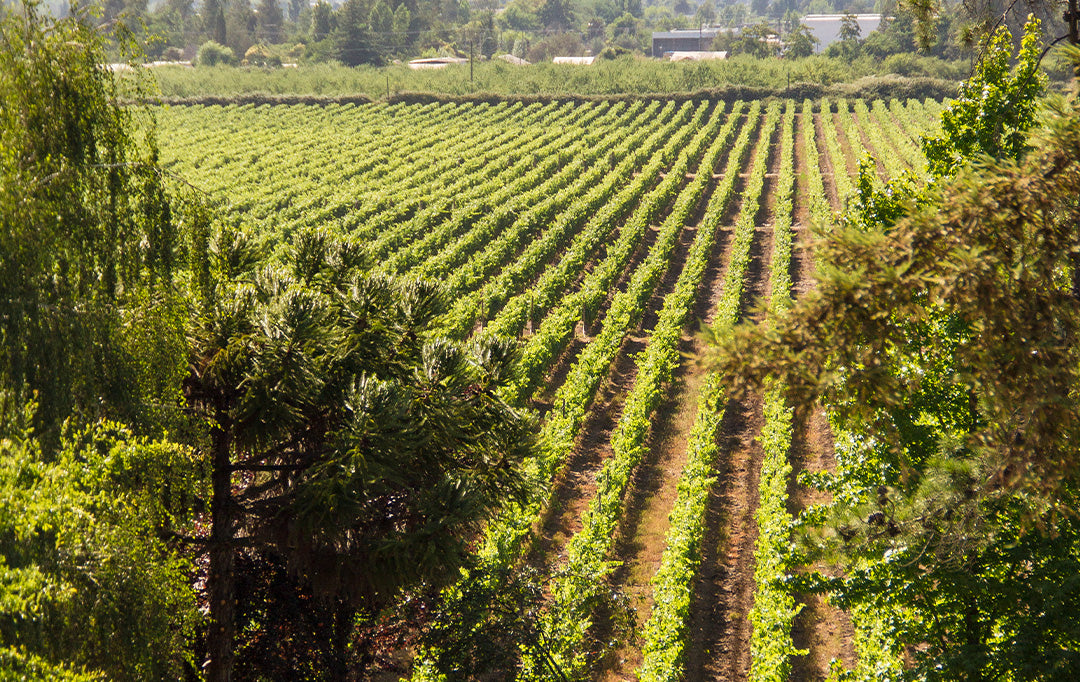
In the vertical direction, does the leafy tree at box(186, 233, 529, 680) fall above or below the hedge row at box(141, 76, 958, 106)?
below

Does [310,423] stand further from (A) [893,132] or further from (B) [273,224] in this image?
(A) [893,132]

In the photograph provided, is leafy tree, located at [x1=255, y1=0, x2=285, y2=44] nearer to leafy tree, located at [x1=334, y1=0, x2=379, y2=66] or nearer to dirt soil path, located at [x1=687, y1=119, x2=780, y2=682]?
leafy tree, located at [x1=334, y1=0, x2=379, y2=66]

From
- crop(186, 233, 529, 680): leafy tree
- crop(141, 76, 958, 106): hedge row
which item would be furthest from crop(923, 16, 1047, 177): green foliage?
crop(141, 76, 958, 106): hedge row

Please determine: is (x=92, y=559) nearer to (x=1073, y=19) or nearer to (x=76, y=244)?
(x=76, y=244)

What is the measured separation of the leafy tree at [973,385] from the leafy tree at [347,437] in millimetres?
3901

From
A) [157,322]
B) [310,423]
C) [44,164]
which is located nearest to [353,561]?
[310,423]

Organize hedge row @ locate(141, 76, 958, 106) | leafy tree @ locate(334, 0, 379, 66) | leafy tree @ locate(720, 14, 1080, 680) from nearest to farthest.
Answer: leafy tree @ locate(720, 14, 1080, 680) < hedge row @ locate(141, 76, 958, 106) < leafy tree @ locate(334, 0, 379, 66)

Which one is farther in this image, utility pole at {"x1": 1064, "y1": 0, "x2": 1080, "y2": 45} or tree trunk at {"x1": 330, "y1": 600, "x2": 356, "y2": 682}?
tree trunk at {"x1": 330, "y1": 600, "x2": 356, "y2": 682}

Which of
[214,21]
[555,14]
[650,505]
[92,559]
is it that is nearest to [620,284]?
[650,505]

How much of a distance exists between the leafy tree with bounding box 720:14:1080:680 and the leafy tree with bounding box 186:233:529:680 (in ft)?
12.8

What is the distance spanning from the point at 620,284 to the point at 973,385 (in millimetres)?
Answer: 23685

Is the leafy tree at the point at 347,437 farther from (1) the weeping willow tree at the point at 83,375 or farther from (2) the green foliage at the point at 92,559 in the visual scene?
(2) the green foliage at the point at 92,559

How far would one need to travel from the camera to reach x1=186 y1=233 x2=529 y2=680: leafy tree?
8492 millimetres

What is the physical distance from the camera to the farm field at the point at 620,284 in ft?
41.2
